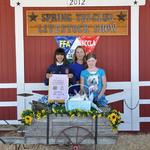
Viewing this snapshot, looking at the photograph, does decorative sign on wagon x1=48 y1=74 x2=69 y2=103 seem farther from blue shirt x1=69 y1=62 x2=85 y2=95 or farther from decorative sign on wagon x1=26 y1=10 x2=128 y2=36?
decorative sign on wagon x1=26 y1=10 x2=128 y2=36

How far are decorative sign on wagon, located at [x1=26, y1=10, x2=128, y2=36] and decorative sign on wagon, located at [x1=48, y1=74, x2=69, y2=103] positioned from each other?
154cm

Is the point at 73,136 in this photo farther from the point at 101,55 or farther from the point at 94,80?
the point at 101,55

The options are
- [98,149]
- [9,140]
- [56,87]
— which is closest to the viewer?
[9,140]

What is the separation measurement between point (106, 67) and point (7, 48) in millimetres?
1825

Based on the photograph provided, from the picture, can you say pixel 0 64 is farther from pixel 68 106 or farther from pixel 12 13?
pixel 68 106

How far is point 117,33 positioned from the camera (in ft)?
29.7

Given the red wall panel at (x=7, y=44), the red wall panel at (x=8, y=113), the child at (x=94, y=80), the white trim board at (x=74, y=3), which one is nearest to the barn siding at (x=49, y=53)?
the red wall panel at (x=7, y=44)

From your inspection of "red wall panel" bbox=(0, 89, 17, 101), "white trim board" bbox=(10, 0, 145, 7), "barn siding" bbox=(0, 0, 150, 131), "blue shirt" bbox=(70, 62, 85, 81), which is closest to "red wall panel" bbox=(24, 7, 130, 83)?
"barn siding" bbox=(0, 0, 150, 131)

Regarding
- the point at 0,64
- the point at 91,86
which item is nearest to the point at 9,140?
the point at 91,86

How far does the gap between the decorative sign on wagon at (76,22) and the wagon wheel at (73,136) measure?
115 inches

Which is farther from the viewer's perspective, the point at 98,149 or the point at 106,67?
the point at 106,67

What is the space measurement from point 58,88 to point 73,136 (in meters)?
1.20

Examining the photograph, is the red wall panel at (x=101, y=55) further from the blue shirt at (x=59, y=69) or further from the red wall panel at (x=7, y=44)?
the blue shirt at (x=59, y=69)

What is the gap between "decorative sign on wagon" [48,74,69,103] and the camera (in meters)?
7.43
